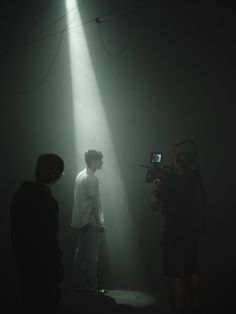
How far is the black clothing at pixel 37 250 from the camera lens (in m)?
2.86

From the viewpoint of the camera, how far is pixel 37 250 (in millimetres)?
2871

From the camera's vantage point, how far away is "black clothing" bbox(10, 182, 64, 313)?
113 inches

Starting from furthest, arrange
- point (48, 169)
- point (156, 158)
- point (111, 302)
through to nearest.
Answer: point (111, 302)
point (156, 158)
point (48, 169)

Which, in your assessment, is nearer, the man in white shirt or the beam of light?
the man in white shirt

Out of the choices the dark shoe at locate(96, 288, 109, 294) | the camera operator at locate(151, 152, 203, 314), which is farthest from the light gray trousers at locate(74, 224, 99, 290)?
the camera operator at locate(151, 152, 203, 314)

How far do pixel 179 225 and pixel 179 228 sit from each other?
0.03m

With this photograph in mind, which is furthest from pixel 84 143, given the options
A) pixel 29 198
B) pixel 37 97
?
pixel 29 198

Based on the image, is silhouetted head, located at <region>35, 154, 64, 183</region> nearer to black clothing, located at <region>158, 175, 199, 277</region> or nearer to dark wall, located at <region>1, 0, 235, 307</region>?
black clothing, located at <region>158, 175, 199, 277</region>

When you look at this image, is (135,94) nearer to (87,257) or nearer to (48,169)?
(87,257)

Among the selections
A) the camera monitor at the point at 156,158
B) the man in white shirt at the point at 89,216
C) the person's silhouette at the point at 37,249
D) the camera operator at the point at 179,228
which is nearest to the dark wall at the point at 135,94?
the man in white shirt at the point at 89,216

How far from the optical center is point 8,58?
6012 millimetres

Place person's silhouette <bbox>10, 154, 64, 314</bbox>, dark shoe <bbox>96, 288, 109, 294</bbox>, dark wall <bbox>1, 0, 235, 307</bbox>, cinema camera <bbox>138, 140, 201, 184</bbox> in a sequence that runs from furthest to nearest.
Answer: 1. dark wall <bbox>1, 0, 235, 307</bbox>
2. dark shoe <bbox>96, 288, 109, 294</bbox>
3. cinema camera <bbox>138, 140, 201, 184</bbox>
4. person's silhouette <bbox>10, 154, 64, 314</bbox>

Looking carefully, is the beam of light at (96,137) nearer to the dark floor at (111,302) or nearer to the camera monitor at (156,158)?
the dark floor at (111,302)

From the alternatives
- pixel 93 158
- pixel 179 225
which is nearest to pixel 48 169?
pixel 179 225
